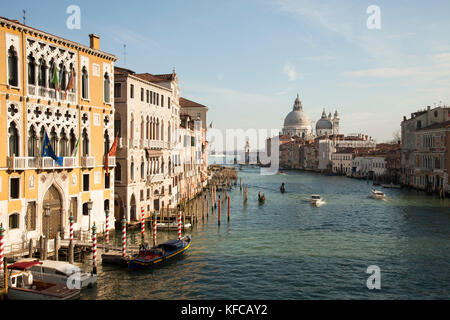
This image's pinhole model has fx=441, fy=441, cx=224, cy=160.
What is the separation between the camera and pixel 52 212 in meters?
16.4

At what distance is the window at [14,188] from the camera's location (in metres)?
14.4

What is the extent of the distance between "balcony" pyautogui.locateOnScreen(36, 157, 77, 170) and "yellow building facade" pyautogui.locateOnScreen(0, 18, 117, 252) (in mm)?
34

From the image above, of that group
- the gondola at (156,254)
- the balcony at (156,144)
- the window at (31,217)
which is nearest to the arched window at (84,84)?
the window at (31,217)

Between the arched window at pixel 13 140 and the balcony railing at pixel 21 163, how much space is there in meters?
0.23

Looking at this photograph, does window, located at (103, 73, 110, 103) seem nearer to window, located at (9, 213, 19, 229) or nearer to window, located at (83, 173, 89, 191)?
window, located at (83, 173, 89, 191)

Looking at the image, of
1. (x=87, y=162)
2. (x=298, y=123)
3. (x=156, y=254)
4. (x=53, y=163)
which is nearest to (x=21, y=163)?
(x=53, y=163)

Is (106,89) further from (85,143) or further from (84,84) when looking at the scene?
(85,143)

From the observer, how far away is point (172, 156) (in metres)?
27.5

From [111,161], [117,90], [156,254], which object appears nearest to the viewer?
[156,254]

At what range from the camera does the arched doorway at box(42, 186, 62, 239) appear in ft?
51.8

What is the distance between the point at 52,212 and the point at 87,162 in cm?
245
